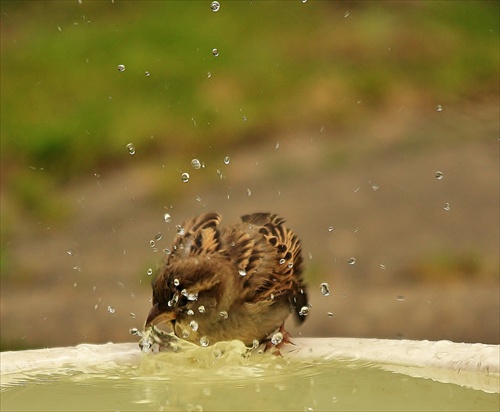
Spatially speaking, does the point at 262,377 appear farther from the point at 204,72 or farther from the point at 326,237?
the point at 204,72

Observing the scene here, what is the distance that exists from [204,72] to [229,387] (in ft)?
22.5

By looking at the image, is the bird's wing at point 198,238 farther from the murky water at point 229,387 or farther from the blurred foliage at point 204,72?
the blurred foliage at point 204,72

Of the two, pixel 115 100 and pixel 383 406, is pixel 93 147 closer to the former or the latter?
pixel 115 100

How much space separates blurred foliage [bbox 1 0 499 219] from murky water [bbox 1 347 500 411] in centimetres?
498

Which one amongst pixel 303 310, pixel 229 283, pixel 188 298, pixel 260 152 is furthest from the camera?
pixel 260 152

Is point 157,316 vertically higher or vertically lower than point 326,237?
lower

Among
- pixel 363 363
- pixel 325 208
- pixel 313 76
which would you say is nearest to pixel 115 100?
pixel 313 76

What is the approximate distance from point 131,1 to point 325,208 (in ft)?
15.2

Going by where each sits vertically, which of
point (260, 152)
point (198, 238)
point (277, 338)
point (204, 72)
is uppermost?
point (204, 72)

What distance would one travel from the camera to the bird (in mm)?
3020

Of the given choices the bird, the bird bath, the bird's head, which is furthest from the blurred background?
the bird bath

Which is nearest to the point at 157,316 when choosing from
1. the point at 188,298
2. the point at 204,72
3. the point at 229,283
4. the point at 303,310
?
the point at 188,298

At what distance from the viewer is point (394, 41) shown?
10.0 metres

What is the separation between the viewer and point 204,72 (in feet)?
30.1
